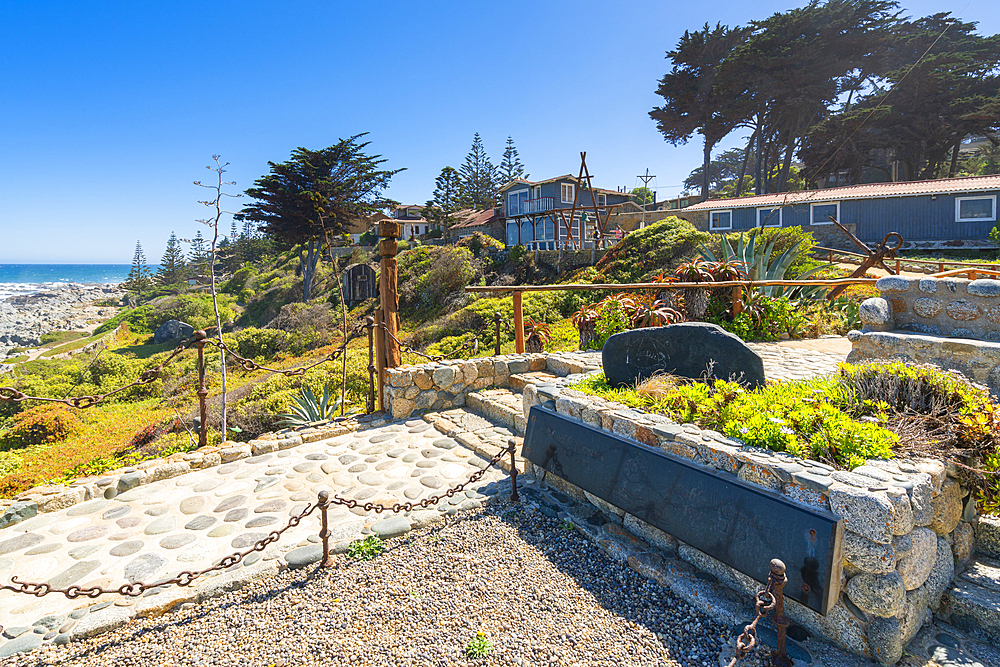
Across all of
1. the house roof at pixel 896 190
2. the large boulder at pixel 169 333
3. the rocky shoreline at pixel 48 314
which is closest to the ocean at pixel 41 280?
the rocky shoreline at pixel 48 314

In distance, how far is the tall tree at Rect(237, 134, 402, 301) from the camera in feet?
97.4

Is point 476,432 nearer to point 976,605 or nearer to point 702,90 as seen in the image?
point 976,605

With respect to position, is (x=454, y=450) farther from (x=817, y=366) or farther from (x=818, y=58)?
(x=818, y=58)

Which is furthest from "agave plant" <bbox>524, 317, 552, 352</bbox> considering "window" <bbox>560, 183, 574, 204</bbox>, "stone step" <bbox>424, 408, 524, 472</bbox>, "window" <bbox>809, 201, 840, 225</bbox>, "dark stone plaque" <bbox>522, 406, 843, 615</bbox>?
"window" <bbox>809, 201, 840, 225</bbox>

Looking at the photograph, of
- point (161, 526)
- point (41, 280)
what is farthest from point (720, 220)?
point (41, 280)

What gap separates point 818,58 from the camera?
97.8 feet

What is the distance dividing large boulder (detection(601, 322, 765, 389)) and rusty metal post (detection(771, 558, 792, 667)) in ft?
6.79

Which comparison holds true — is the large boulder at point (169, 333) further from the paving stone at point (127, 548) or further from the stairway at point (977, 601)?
the stairway at point (977, 601)

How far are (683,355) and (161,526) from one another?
4462mm

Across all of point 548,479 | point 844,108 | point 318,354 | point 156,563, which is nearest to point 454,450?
point 548,479

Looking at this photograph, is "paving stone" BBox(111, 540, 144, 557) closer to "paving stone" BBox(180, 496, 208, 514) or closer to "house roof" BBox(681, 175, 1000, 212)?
"paving stone" BBox(180, 496, 208, 514)

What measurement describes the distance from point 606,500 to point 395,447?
2.66m

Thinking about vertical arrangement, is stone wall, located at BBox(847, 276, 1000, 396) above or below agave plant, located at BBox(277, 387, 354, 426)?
above

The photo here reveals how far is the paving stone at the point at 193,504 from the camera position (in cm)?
395
